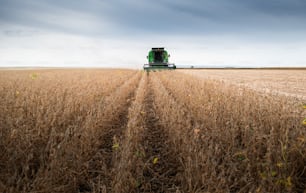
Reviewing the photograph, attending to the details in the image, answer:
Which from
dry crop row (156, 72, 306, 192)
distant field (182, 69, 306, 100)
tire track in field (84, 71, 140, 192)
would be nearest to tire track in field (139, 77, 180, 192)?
dry crop row (156, 72, 306, 192)

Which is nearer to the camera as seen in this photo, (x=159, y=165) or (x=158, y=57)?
(x=159, y=165)

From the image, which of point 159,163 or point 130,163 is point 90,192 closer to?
point 130,163

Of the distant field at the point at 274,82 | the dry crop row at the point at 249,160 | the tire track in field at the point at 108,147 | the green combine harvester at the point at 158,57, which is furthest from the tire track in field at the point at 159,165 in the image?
the green combine harvester at the point at 158,57

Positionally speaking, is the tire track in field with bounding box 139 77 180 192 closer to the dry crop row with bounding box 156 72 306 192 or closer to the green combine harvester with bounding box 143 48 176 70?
the dry crop row with bounding box 156 72 306 192

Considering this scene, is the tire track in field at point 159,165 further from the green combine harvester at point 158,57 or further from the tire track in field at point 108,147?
the green combine harvester at point 158,57

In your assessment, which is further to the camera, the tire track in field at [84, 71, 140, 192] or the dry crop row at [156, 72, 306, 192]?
the tire track in field at [84, 71, 140, 192]

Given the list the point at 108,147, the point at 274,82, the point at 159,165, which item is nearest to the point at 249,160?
the point at 159,165

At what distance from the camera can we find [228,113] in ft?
14.9

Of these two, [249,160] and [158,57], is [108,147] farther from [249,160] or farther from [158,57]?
[158,57]

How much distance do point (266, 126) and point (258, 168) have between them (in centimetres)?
141

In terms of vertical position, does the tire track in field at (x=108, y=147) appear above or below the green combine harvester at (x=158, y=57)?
below

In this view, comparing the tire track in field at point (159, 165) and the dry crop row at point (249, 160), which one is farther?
the tire track in field at point (159, 165)

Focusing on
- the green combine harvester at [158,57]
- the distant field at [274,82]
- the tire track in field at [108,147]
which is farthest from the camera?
the green combine harvester at [158,57]

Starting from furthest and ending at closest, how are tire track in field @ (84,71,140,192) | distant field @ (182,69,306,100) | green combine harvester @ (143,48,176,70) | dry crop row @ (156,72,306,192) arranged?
green combine harvester @ (143,48,176,70) < distant field @ (182,69,306,100) < tire track in field @ (84,71,140,192) < dry crop row @ (156,72,306,192)
